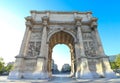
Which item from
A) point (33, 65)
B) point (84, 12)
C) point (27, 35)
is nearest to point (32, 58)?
point (33, 65)

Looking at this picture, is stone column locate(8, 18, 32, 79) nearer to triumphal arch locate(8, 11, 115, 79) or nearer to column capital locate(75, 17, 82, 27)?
triumphal arch locate(8, 11, 115, 79)

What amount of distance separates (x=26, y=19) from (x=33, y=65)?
327 inches

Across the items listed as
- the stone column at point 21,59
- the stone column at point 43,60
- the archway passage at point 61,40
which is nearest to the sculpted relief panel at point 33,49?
the stone column at point 21,59

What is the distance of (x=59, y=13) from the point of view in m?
22.9

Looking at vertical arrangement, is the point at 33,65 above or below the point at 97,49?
below

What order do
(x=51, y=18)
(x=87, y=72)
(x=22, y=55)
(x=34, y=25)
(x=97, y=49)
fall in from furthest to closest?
(x=51, y=18) → (x=34, y=25) → (x=97, y=49) → (x=22, y=55) → (x=87, y=72)

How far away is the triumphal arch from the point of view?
49.8ft

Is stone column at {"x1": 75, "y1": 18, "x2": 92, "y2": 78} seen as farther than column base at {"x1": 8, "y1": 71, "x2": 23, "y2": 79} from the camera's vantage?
Yes

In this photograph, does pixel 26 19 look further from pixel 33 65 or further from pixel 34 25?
pixel 33 65

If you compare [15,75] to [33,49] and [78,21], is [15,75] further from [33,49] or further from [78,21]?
[78,21]

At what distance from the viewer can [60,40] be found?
2345cm

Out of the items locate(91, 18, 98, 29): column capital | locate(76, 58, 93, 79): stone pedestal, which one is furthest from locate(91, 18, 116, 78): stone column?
locate(76, 58, 93, 79): stone pedestal

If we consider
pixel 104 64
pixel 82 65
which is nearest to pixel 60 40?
pixel 82 65

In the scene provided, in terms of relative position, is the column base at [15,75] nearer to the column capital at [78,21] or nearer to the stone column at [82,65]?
the stone column at [82,65]
